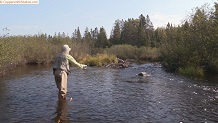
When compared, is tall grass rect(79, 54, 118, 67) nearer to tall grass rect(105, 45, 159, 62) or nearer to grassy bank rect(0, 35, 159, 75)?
grassy bank rect(0, 35, 159, 75)

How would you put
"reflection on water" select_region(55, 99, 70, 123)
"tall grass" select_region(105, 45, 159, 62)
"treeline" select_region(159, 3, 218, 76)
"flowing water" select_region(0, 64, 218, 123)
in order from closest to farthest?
"reflection on water" select_region(55, 99, 70, 123) < "flowing water" select_region(0, 64, 218, 123) < "treeline" select_region(159, 3, 218, 76) < "tall grass" select_region(105, 45, 159, 62)

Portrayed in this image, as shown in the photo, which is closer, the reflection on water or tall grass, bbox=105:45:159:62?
the reflection on water

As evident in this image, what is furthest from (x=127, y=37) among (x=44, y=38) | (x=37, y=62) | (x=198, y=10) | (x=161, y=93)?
(x=161, y=93)

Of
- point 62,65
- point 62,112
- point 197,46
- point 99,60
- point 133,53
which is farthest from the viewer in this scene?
point 133,53

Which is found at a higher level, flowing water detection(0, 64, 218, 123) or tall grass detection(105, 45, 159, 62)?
tall grass detection(105, 45, 159, 62)

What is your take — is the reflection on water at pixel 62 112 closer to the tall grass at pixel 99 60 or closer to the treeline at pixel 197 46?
the treeline at pixel 197 46

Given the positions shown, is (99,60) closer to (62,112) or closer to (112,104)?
(112,104)

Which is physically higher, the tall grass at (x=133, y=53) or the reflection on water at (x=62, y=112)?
the tall grass at (x=133, y=53)

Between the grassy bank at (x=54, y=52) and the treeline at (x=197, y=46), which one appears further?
the grassy bank at (x=54, y=52)

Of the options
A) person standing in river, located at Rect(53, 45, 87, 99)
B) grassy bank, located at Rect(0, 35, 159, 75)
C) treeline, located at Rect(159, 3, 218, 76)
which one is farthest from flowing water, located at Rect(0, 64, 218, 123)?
grassy bank, located at Rect(0, 35, 159, 75)

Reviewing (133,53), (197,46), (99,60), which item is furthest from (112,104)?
(133,53)

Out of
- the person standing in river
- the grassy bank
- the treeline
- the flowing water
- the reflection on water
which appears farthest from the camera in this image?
the grassy bank

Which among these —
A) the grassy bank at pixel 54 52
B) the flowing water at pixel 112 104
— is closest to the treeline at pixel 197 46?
the flowing water at pixel 112 104

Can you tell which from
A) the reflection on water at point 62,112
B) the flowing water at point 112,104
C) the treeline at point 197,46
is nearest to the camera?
the reflection on water at point 62,112
